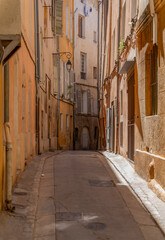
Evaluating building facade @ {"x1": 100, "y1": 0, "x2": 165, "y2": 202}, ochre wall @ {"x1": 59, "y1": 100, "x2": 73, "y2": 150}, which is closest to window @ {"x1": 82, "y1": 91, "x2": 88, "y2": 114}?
ochre wall @ {"x1": 59, "y1": 100, "x2": 73, "y2": 150}

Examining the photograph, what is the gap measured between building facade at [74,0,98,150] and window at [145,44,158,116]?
21.4 meters

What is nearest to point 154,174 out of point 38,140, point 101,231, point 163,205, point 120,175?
point 163,205

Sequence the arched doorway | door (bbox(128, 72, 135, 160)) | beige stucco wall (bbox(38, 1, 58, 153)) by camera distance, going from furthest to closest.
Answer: the arched doorway
beige stucco wall (bbox(38, 1, 58, 153))
door (bbox(128, 72, 135, 160))

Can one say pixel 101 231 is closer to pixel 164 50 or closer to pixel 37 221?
pixel 37 221

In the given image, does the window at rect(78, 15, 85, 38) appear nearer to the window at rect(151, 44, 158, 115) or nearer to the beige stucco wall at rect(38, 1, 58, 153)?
the beige stucco wall at rect(38, 1, 58, 153)

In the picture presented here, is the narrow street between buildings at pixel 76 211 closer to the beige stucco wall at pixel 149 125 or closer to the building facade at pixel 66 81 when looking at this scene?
the beige stucco wall at pixel 149 125

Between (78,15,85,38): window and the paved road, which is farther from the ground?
(78,15,85,38): window

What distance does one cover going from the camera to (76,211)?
6.26 meters

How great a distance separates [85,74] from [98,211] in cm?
2678

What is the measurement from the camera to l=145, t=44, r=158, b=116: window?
875 cm

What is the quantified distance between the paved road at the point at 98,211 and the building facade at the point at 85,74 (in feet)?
71.3

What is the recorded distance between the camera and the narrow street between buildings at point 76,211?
16.9 feet

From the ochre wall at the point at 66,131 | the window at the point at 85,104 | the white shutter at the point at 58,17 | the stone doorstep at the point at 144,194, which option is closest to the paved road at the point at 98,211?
the stone doorstep at the point at 144,194

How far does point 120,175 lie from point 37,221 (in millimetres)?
4643
